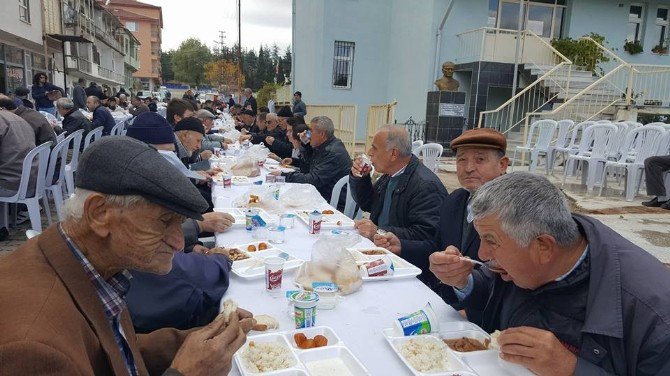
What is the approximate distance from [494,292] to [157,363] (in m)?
1.48

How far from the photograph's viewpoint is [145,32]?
68.2m

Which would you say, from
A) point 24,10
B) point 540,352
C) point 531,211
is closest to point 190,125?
point 531,211

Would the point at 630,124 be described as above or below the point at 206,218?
above

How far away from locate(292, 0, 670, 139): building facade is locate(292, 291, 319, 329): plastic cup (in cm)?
1413

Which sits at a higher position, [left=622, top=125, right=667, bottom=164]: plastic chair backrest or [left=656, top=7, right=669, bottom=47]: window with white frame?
[left=656, top=7, right=669, bottom=47]: window with white frame

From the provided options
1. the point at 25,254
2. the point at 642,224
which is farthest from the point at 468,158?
the point at 642,224

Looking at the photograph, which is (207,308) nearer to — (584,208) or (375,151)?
(375,151)

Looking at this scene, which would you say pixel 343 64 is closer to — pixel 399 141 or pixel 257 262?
pixel 399 141

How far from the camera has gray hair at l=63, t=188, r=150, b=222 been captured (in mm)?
1242

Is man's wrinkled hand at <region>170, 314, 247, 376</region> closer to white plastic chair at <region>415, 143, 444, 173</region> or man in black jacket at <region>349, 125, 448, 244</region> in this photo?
man in black jacket at <region>349, 125, 448, 244</region>

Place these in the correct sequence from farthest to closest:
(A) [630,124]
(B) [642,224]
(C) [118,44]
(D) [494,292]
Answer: (C) [118,44], (A) [630,124], (B) [642,224], (D) [494,292]

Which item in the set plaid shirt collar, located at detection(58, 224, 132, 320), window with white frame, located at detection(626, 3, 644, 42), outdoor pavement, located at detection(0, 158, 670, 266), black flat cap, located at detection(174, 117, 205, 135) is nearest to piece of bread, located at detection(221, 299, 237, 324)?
plaid shirt collar, located at detection(58, 224, 132, 320)

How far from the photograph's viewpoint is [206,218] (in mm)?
3416

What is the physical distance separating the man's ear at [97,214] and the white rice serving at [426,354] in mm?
1176
